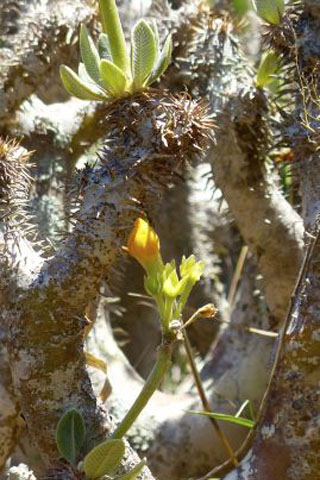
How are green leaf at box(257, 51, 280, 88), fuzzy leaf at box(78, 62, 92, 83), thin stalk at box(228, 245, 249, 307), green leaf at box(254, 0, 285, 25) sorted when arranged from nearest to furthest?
fuzzy leaf at box(78, 62, 92, 83), green leaf at box(254, 0, 285, 25), green leaf at box(257, 51, 280, 88), thin stalk at box(228, 245, 249, 307)

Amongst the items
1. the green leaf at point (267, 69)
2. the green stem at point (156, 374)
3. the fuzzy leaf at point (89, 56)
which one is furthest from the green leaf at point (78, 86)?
the green leaf at point (267, 69)

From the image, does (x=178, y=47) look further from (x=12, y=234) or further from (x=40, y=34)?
(x=12, y=234)

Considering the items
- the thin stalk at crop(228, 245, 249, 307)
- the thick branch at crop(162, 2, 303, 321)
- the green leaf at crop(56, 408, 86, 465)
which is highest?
the thick branch at crop(162, 2, 303, 321)

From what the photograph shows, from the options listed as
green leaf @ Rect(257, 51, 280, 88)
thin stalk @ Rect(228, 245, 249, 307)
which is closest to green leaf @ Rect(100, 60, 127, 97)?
green leaf @ Rect(257, 51, 280, 88)

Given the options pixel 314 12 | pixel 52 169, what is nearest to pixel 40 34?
pixel 52 169

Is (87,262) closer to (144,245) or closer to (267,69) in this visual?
(144,245)

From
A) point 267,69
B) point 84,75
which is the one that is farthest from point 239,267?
point 84,75

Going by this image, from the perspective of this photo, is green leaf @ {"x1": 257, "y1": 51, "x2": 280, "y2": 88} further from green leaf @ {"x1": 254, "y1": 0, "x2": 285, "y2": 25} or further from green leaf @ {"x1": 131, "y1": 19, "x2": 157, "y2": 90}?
green leaf @ {"x1": 131, "y1": 19, "x2": 157, "y2": 90}
